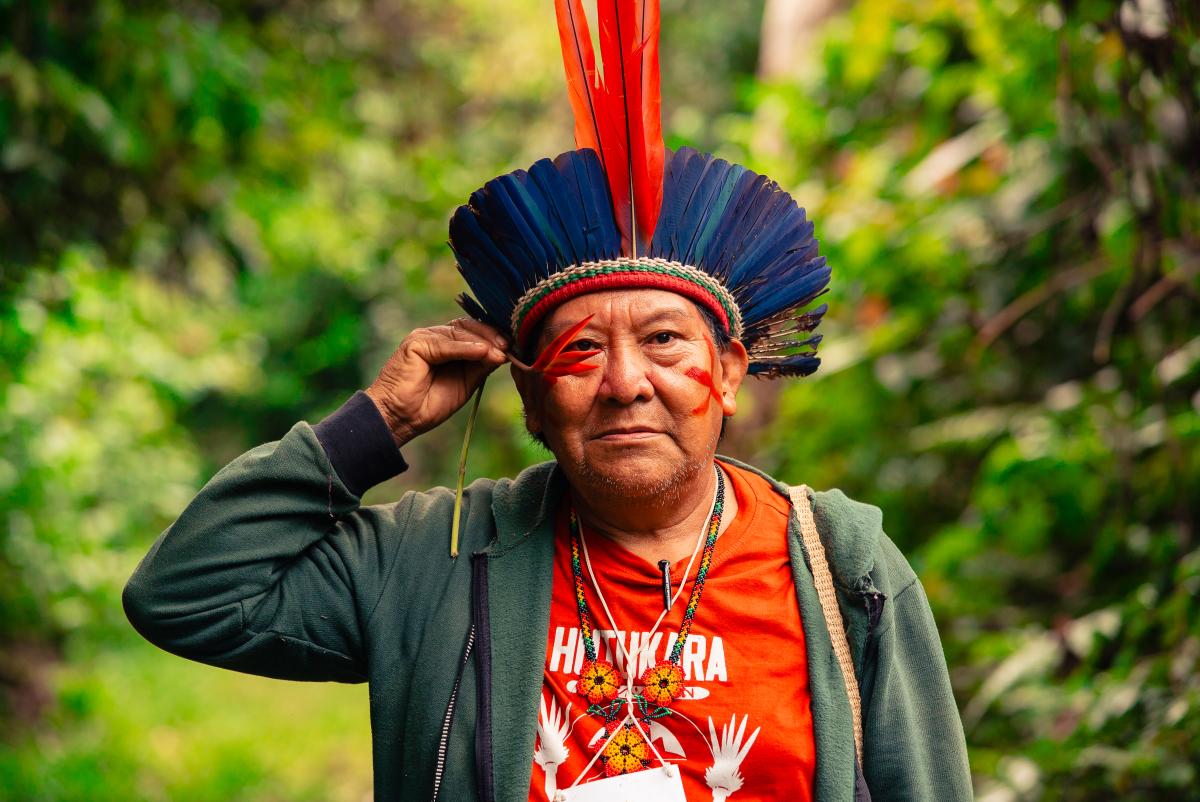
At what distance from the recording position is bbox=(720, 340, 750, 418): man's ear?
2.26m

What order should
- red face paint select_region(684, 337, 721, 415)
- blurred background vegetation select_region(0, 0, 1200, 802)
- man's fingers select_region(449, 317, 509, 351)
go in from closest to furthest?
red face paint select_region(684, 337, 721, 415)
man's fingers select_region(449, 317, 509, 351)
blurred background vegetation select_region(0, 0, 1200, 802)

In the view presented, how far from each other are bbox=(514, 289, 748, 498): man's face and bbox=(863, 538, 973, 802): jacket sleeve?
457 millimetres

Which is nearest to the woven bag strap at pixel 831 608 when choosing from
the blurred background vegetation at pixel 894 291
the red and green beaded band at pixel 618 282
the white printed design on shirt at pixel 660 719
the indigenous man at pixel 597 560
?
the indigenous man at pixel 597 560

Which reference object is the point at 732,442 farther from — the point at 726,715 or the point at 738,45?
the point at 738,45

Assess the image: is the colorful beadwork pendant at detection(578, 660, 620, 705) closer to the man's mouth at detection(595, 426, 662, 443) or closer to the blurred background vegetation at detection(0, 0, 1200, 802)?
the man's mouth at detection(595, 426, 662, 443)

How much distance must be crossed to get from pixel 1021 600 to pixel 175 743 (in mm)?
6693

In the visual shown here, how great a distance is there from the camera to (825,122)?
4.80m

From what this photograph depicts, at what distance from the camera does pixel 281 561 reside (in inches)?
81.6

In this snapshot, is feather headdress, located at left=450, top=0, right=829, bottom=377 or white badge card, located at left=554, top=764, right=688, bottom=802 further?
feather headdress, located at left=450, top=0, right=829, bottom=377

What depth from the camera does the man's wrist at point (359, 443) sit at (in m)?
2.07

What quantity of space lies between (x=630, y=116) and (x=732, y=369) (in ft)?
1.76

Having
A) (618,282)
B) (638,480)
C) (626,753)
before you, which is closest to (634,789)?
(626,753)

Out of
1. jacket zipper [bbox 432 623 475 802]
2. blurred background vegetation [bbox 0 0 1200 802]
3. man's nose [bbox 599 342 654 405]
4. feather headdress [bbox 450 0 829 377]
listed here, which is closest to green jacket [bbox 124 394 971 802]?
jacket zipper [bbox 432 623 475 802]

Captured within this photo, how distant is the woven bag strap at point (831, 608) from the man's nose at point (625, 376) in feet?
1.29
